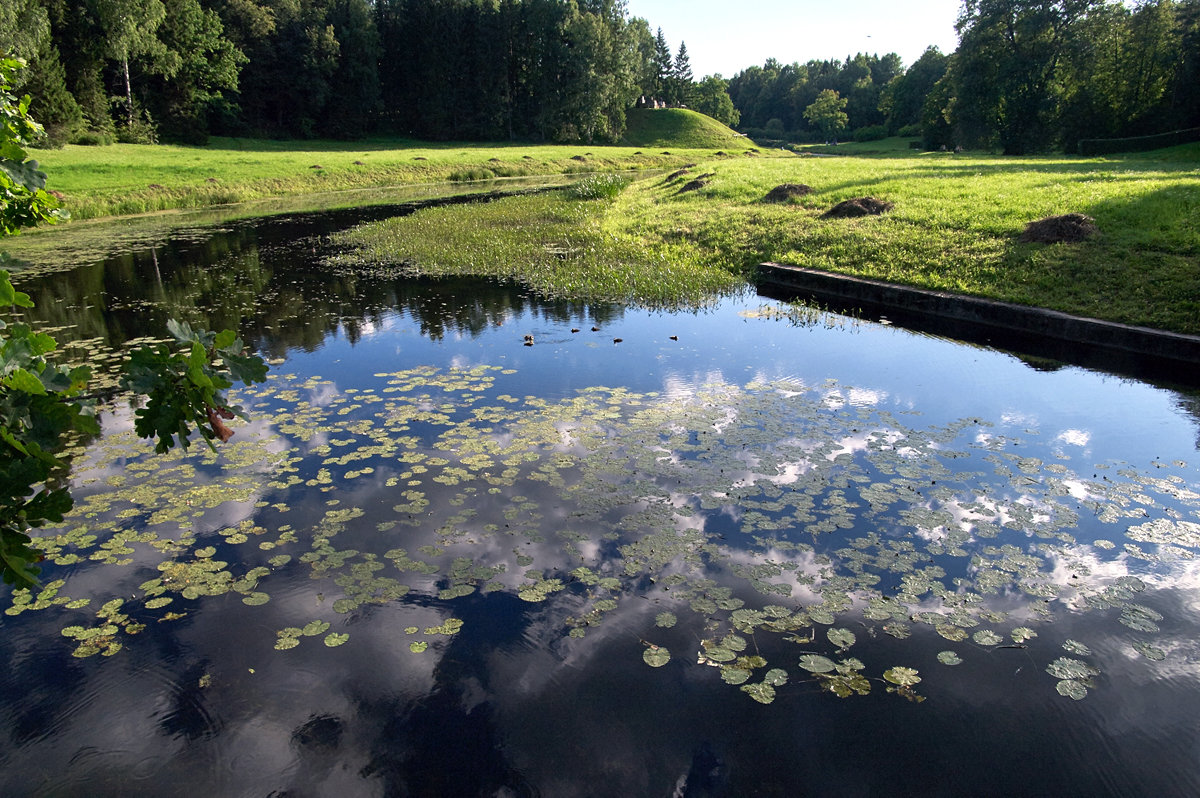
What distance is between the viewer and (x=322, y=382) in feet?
33.8

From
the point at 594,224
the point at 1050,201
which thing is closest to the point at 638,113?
the point at 594,224

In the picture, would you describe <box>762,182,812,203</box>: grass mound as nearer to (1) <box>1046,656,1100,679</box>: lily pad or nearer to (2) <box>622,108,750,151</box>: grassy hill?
(1) <box>1046,656,1100,679</box>: lily pad

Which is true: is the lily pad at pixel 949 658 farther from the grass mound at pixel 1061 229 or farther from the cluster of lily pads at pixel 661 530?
the grass mound at pixel 1061 229

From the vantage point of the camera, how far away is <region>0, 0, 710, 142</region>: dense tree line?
47.7 m

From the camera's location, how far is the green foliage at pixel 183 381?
2383 millimetres

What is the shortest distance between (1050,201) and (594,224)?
1385 centimetres

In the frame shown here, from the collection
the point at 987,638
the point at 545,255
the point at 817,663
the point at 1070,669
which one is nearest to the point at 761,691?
the point at 817,663

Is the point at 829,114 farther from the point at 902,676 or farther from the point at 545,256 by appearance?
the point at 902,676

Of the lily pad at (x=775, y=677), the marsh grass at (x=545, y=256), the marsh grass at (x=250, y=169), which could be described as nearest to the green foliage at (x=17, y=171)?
the lily pad at (x=775, y=677)

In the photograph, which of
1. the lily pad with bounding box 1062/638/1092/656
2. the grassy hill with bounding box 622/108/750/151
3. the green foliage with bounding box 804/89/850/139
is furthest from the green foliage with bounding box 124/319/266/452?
the green foliage with bounding box 804/89/850/139

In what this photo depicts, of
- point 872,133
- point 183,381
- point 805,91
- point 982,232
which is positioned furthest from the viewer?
point 805,91

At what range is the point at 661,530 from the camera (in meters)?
6.10

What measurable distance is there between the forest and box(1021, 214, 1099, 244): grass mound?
3755 centimetres

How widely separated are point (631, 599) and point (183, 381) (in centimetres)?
363
